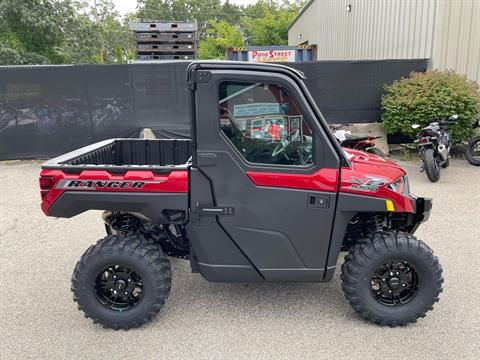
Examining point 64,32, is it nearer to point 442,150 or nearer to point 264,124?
point 442,150

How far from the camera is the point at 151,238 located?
10.6 ft

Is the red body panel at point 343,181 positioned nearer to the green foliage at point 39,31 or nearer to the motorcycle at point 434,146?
the motorcycle at point 434,146

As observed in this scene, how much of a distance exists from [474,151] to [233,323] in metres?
7.18

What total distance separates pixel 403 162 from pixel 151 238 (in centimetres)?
696

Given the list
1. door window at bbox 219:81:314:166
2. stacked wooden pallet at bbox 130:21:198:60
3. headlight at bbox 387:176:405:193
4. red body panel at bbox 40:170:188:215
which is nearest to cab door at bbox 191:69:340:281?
door window at bbox 219:81:314:166

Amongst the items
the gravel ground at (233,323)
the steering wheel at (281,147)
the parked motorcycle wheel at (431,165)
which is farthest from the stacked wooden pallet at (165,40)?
the steering wheel at (281,147)

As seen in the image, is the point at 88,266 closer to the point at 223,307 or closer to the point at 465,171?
the point at 223,307

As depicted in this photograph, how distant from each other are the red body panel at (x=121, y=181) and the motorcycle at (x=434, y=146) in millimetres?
5491

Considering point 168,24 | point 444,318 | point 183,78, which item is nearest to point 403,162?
point 183,78

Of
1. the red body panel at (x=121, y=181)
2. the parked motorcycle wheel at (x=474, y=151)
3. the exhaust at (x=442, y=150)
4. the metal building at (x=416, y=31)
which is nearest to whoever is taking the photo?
the red body panel at (x=121, y=181)

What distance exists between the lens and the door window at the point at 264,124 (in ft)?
8.98

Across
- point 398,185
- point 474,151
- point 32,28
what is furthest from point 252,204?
point 32,28

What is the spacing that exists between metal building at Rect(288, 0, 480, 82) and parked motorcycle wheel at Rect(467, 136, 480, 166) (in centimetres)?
178

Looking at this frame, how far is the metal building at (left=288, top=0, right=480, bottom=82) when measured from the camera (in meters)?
8.98
